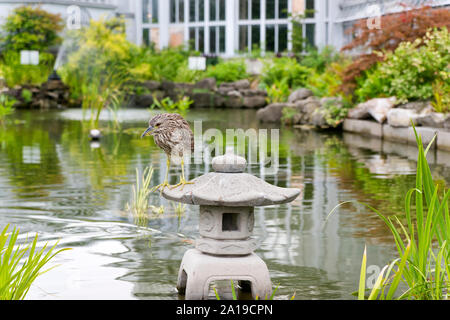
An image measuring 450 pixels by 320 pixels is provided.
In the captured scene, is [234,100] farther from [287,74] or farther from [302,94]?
[302,94]

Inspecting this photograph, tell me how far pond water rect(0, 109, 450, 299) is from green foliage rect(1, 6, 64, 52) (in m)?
18.7

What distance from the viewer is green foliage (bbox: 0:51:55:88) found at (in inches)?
1155

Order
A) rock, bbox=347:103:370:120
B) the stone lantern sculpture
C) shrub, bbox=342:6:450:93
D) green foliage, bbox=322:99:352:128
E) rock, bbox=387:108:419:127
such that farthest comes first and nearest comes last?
green foliage, bbox=322:99:352:128 → shrub, bbox=342:6:450:93 → rock, bbox=347:103:370:120 → rock, bbox=387:108:419:127 → the stone lantern sculpture

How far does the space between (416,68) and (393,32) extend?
227cm

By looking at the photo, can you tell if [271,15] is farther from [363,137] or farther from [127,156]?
[127,156]

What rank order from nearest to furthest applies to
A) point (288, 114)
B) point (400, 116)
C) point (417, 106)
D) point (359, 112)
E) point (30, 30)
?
Result: point (400, 116), point (417, 106), point (359, 112), point (288, 114), point (30, 30)

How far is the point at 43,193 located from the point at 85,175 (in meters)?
1.56

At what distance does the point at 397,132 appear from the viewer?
1622cm

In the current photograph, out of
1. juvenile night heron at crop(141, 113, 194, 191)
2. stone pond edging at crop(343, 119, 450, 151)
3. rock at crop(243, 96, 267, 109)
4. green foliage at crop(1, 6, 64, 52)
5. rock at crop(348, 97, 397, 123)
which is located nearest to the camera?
juvenile night heron at crop(141, 113, 194, 191)

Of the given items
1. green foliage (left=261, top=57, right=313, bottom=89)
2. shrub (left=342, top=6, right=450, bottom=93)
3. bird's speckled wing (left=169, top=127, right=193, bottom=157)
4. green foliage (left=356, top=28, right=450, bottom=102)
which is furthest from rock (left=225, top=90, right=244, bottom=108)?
bird's speckled wing (left=169, top=127, right=193, bottom=157)

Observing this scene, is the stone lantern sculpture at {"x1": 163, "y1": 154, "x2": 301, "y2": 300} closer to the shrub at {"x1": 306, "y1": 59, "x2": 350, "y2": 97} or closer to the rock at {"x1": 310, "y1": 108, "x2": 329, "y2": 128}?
the rock at {"x1": 310, "y1": 108, "x2": 329, "y2": 128}

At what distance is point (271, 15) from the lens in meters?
39.0

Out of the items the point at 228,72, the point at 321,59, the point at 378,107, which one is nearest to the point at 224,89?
the point at 228,72

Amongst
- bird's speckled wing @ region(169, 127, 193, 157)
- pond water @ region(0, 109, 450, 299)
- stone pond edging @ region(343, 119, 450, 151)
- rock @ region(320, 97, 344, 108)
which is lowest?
pond water @ region(0, 109, 450, 299)
